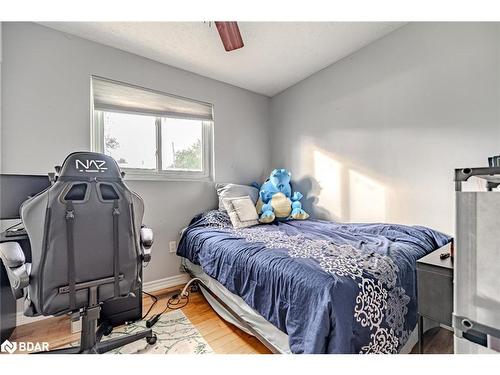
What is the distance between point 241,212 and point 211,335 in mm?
1092

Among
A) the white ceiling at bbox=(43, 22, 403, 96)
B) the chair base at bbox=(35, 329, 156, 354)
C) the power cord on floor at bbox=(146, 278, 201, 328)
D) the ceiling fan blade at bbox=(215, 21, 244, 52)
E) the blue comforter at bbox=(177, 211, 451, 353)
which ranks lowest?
the power cord on floor at bbox=(146, 278, 201, 328)

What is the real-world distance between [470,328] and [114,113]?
2742 millimetres

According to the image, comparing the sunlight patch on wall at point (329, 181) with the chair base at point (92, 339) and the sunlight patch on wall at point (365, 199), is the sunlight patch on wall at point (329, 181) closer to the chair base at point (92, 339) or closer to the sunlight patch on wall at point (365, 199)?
the sunlight patch on wall at point (365, 199)

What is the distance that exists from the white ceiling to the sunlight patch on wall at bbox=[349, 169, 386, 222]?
4.17 feet

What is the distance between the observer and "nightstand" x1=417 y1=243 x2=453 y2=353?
810 mm

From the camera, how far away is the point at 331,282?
90 cm

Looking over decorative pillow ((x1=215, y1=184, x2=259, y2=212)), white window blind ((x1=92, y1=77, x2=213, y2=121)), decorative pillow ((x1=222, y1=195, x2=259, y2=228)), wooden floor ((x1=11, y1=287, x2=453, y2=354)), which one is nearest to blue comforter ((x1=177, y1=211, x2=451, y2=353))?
wooden floor ((x1=11, y1=287, x2=453, y2=354))

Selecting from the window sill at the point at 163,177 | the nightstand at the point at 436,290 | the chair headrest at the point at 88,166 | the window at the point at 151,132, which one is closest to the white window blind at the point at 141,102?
the window at the point at 151,132

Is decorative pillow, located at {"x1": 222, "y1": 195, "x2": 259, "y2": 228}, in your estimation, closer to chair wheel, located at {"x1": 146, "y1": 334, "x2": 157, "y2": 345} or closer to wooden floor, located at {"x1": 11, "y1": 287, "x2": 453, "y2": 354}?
wooden floor, located at {"x1": 11, "y1": 287, "x2": 453, "y2": 354}

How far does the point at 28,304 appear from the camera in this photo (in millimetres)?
972

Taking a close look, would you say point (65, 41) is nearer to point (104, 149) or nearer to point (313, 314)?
point (104, 149)

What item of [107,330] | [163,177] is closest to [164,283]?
[107,330]

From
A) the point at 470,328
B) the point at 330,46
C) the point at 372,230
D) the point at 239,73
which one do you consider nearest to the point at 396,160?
the point at 372,230

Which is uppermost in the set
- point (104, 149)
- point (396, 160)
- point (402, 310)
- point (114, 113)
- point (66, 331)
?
point (114, 113)
